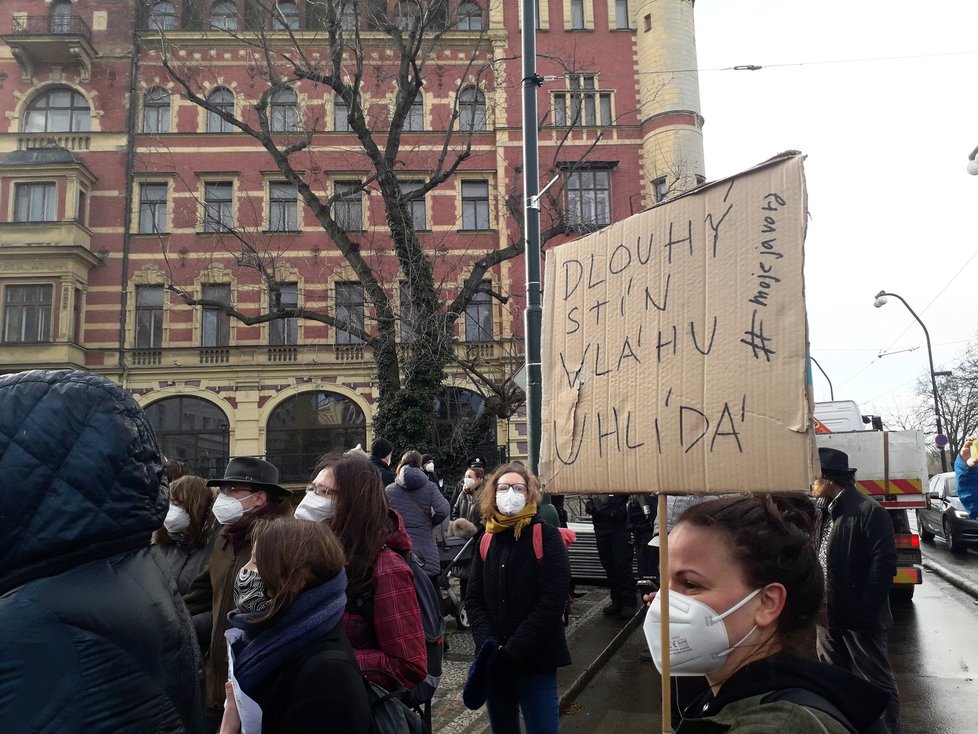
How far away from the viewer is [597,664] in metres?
7.04

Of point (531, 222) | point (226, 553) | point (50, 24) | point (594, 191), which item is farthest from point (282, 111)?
point (226, 553)

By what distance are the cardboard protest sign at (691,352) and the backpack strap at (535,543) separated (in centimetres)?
115

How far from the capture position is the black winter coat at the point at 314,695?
209cm

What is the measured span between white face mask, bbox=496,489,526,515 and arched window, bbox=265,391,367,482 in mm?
21789

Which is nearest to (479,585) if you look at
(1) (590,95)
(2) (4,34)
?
(1) (590,95)

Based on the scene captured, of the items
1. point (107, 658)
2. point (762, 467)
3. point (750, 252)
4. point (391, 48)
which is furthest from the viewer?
point (391, 48)

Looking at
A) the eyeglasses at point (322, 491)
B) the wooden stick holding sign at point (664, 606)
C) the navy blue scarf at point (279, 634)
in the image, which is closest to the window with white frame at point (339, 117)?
the eyeglasses at point (322, 491)

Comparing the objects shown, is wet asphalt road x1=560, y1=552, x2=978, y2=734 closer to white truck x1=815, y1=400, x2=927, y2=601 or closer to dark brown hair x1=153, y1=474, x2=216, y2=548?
A: white truck x1=815, y1=400, x2=927, y2=601

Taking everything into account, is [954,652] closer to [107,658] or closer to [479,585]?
[479,585]

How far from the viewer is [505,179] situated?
26.7 metres

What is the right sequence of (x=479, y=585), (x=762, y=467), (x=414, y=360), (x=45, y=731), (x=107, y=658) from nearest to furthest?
(x=45, y=731) < (x=107, y=658) < (x=762, y=467) < (x=479, y=585) < (x=414, y=360)

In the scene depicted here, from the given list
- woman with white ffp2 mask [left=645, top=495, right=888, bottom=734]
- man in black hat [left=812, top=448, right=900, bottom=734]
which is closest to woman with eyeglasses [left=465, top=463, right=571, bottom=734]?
man in black hat [left=812, top=448, right=900, bottom=734]

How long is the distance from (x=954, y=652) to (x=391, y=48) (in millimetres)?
24330

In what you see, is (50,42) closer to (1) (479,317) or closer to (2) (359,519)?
(1) (479,317)
